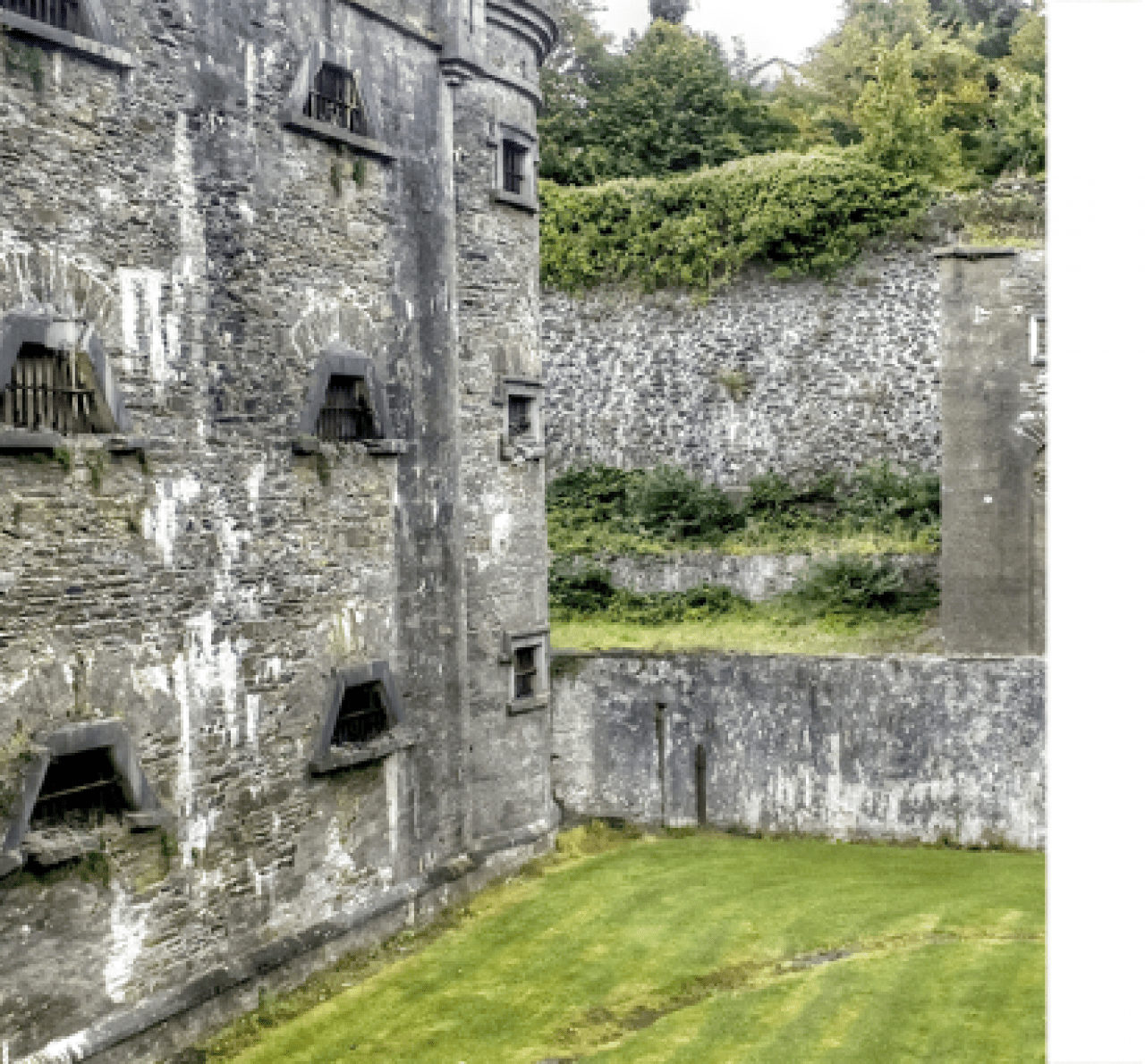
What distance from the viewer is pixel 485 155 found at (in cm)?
1527

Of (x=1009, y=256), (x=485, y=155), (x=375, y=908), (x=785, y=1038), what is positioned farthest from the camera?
(x=1009, y=256)

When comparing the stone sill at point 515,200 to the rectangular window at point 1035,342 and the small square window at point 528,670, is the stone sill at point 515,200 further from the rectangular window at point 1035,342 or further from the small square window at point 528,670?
the rectangular window at point 1035,342

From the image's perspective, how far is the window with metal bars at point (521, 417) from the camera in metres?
16.2

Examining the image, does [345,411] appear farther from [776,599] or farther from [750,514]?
[750,514]

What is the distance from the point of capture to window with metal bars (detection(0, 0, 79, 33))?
977cm

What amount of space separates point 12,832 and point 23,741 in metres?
0.68

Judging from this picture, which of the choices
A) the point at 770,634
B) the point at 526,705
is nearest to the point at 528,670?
the point at 526,705

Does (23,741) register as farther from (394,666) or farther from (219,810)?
(394,666)

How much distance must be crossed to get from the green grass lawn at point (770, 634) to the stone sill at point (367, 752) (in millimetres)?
4411

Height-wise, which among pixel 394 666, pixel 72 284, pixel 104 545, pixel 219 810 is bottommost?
pixel 219 810

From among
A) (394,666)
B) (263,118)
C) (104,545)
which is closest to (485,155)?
(263,118)

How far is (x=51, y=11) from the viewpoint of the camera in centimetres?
1005

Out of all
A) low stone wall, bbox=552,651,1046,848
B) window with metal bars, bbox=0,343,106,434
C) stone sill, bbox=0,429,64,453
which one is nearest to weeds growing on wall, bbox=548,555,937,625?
low stone wall, bbox=552,651,1046,848

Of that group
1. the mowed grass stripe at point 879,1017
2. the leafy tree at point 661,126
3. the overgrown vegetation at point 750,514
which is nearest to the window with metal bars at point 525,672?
the mowed grass stripe at point 879,1017
